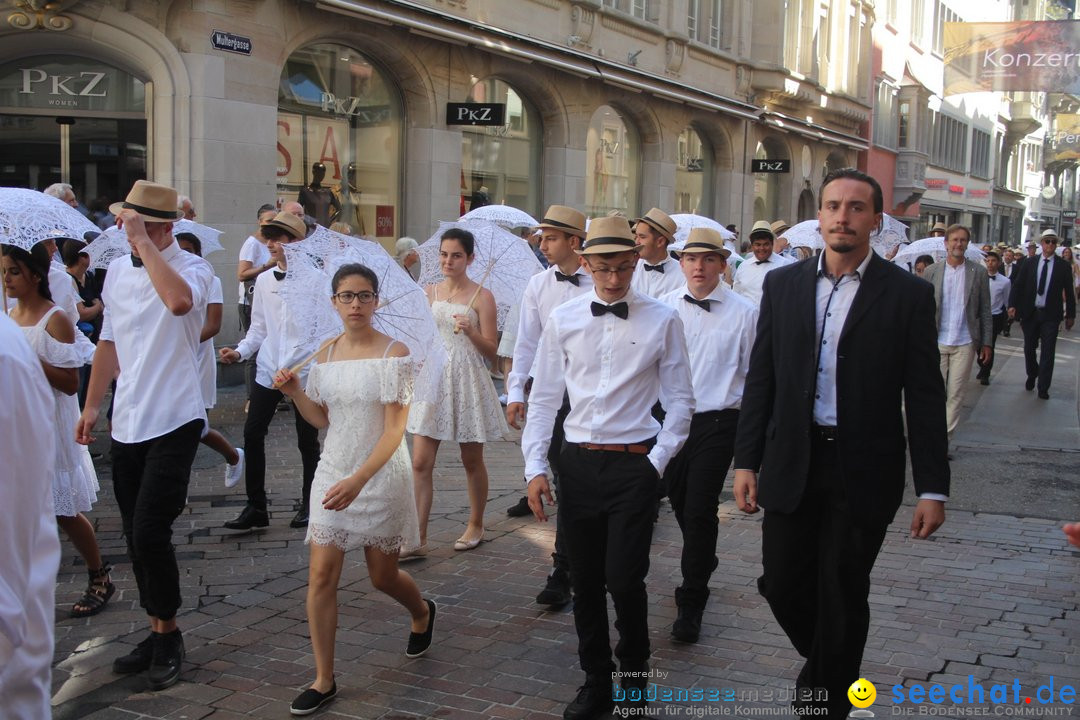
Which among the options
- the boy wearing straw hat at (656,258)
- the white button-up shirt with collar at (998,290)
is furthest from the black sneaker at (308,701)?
the white button-up shirt with collar at (998,290)

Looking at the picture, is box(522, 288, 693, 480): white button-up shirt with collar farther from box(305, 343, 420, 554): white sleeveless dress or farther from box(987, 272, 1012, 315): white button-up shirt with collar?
box(987, 272, 1012, 315): white button-up shirt with collar

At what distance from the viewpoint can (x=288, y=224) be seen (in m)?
7.04

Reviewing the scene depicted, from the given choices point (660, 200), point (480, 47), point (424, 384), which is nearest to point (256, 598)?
point (424, 384)

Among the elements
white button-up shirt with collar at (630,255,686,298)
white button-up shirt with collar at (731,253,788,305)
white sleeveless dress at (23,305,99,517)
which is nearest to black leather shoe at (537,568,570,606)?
white button-up shirt with collar at (630,255,686,298)

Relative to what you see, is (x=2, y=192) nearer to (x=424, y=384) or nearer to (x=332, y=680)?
(x=424, y=384)

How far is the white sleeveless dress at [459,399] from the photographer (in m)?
6.71

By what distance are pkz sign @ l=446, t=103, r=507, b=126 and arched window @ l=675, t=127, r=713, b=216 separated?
9183 mm

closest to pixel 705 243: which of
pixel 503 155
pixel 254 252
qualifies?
pixel 254 252

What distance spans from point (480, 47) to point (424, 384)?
13427 millimetres

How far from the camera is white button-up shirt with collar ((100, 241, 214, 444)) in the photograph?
4895 millimetres

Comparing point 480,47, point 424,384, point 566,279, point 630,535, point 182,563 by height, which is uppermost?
point 480,47

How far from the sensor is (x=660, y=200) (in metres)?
25.0

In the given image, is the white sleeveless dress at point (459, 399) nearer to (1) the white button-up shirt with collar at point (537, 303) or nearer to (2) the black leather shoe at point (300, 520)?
(1) the white button-up shirt with collar at point (537, 303)

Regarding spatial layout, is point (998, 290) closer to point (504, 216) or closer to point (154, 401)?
point (504, 216)
